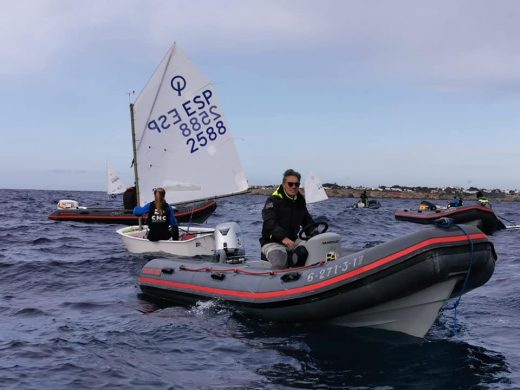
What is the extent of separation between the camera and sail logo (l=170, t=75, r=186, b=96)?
16984mm

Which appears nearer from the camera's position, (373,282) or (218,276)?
(373,282)

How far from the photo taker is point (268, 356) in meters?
7.01

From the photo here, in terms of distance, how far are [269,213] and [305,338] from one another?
6.92 feet

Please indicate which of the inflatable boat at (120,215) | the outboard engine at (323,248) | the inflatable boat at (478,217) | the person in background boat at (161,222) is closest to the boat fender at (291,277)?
the outboard engine at (323,248)

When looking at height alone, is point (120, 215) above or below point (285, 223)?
below

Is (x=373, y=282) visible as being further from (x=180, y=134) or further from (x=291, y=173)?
(x=180, y=134)

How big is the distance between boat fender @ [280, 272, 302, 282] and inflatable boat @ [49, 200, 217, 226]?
666 inches

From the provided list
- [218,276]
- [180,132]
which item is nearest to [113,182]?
[180,132]

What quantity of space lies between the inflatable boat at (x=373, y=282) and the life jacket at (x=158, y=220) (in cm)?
509

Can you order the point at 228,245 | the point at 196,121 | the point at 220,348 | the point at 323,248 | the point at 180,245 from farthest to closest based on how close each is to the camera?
the point at 196,121 < the point at 180,245 < the point at 228,245 < the point at 323,248 < the point at 220,348

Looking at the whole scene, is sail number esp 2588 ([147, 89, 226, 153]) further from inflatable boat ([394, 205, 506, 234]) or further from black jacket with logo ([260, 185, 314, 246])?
inflatable boat ([394, 205, 506, 234])

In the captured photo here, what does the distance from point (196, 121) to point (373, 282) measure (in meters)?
10.8

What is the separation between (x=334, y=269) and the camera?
24.8 feet

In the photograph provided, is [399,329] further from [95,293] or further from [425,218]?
[425,218]
